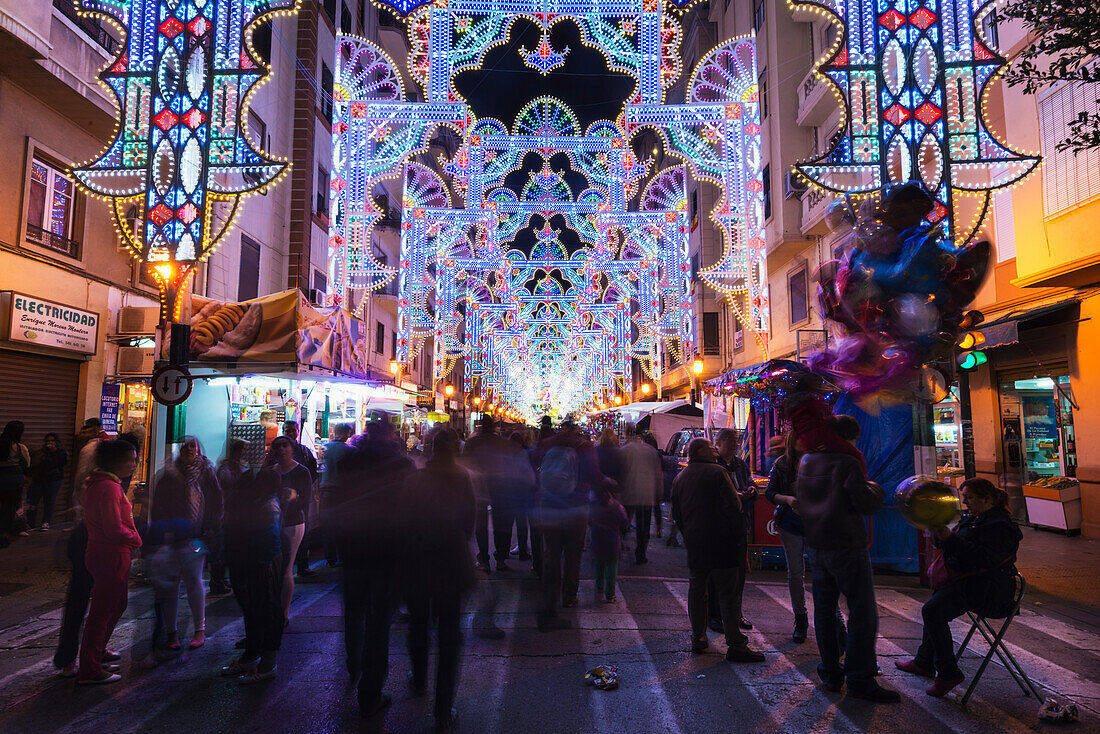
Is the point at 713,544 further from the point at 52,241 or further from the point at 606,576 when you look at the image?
the point at 52,241

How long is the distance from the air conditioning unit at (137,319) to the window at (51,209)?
4.96 feet

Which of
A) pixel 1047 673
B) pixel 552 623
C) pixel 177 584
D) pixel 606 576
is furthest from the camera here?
pixel 606 576

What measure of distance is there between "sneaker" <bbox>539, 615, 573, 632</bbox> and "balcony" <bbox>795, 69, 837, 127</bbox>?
17858 millimetres

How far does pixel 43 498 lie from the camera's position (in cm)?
1165

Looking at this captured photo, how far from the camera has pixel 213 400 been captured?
13.4m

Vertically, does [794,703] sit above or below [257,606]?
below

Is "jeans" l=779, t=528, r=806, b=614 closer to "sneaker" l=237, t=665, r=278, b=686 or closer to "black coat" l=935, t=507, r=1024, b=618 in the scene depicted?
"black coat" l=935, t=507, r=1024, b=618

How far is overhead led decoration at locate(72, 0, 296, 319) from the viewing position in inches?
351

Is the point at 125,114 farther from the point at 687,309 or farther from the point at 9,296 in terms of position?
the point at 687,309

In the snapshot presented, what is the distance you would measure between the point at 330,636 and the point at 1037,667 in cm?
610

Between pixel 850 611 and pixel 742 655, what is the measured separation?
1.16 m

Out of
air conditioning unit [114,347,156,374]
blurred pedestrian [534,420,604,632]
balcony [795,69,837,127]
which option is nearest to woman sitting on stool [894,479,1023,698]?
blurred pedestrian [534,420,604,632]

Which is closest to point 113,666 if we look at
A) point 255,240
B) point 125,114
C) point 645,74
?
point 125,114

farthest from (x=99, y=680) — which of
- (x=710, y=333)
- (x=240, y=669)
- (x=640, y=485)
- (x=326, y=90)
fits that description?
(x=710, y=333)
